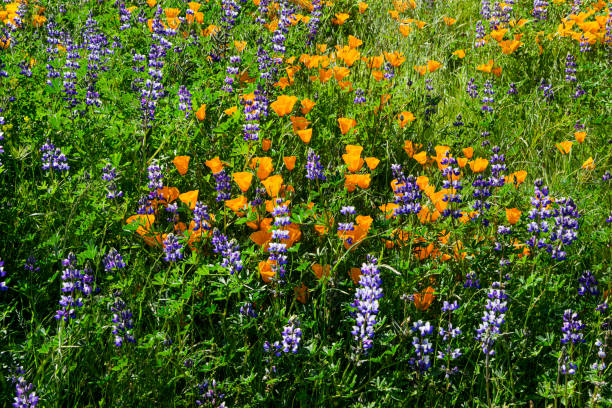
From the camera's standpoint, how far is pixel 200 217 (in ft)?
7.82

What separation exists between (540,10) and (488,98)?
208 cm

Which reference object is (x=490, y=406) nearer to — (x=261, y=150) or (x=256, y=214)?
(x=256, y=214)

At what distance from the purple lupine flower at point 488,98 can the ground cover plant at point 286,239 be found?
0.10 m

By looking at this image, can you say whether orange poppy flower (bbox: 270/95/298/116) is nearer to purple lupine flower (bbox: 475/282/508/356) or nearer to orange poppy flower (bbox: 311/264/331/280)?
orange poppy flower (bbox: 311/264/331/280)

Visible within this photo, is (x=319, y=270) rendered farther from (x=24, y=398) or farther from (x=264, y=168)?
(x=24, y=398)

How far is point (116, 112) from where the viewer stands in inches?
128

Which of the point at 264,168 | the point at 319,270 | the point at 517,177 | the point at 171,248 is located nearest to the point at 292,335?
the point at 319,270

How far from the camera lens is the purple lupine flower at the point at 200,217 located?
237 centimetres

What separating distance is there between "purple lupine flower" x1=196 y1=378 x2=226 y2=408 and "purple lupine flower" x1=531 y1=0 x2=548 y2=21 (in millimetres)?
4577

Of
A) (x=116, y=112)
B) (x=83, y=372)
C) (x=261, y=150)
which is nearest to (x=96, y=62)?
(x=116, y=112)

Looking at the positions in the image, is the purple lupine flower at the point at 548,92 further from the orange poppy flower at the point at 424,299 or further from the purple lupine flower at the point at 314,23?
the orange poppy flower at the point at 424,299

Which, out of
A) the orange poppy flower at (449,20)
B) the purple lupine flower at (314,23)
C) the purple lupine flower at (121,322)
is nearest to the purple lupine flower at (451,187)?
the purple lupine flower at (121,322)

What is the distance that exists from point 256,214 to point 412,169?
1344mm

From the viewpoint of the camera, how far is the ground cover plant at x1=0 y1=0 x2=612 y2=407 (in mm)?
2068
